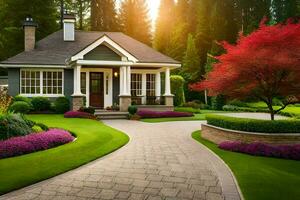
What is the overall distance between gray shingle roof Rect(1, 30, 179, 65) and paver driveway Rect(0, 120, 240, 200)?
553 inches

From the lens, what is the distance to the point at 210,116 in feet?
44.2

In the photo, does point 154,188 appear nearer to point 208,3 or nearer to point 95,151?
point 95,151

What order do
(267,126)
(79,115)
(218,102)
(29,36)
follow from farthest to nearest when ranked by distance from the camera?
(218,102) → (29,36) → (79,115) → (267,126)

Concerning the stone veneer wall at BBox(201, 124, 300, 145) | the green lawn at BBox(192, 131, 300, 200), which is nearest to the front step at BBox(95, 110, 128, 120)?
the stone veneer wall at BBox(201, 124, 300, 145)

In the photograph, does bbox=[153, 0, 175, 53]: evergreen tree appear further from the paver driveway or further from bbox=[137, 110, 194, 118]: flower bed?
the paver driveway

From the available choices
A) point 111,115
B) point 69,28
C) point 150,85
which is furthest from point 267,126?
point 69,28

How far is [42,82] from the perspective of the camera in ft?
76.4

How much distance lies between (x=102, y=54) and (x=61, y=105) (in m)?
4.41

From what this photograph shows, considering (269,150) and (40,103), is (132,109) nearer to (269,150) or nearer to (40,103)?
(40,103)

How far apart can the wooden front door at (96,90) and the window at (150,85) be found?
353cm

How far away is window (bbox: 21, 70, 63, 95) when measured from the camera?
23.0 meters

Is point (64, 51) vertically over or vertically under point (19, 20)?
under

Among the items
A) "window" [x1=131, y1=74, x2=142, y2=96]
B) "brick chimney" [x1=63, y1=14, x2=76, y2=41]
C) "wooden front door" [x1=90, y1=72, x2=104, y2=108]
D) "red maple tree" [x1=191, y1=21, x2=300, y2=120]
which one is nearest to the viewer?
"red maple tree" [x1=191, y1=21, x2=300, y2=120]

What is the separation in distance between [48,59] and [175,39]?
25.0 metres
